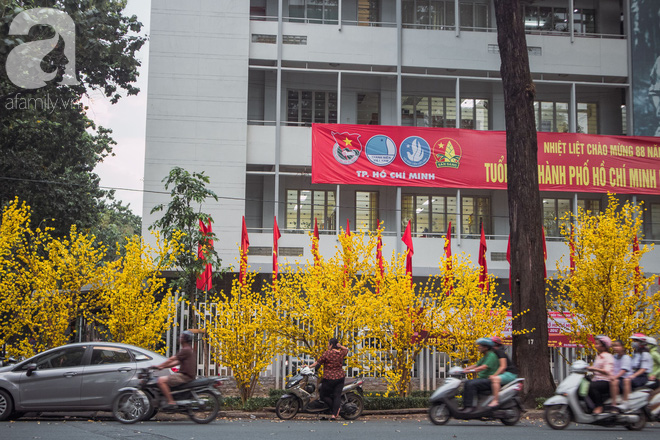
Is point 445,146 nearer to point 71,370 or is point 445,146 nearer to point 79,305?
point 79,305

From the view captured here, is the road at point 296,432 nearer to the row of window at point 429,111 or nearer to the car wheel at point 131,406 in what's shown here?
the car wheel at point 131,406

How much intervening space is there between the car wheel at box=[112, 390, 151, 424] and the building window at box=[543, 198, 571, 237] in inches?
828

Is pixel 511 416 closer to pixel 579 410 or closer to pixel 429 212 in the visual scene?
pixel 579 410

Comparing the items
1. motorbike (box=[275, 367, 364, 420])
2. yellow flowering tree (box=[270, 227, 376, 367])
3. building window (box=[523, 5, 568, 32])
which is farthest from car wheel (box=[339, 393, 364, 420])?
building window (box=[523, 5, 568, 32])

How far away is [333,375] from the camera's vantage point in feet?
46.5

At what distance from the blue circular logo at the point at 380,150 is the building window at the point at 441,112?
3221 mm

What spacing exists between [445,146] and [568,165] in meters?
4.92

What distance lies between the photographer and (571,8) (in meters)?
29.0

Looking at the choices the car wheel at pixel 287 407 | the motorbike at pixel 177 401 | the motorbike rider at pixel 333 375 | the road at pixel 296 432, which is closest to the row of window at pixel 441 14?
the motorbike rider at pixel 333 375

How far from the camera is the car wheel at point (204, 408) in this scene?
12.8 m

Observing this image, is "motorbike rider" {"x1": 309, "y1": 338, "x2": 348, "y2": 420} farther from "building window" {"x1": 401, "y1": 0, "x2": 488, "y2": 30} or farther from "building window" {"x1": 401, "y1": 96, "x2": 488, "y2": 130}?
"building window" {"x1": 401, "y1": 0, "x2": 488, "y2": 30}

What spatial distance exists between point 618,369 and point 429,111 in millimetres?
18902

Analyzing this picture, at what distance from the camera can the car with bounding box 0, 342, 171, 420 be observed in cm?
1355

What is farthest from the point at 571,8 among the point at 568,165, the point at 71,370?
the point at 71,370
